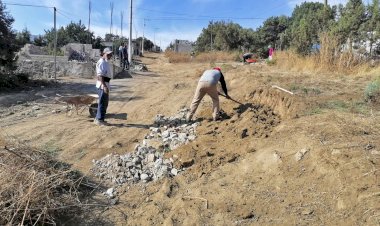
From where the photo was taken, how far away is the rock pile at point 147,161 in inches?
238

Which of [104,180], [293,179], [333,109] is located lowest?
[104,180]

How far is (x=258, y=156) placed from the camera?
18.8 ft

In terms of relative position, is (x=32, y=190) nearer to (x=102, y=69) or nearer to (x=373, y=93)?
(x=102, y=69)

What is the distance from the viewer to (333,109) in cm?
696

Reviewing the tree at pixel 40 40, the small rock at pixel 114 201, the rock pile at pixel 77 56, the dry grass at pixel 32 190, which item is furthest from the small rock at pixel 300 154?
the tree at pixel 40 40

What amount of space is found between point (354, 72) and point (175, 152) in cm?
731

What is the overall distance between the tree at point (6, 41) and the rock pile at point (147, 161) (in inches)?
336

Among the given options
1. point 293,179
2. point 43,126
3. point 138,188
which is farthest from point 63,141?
point 293,179

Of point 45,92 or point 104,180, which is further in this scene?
point 45,92

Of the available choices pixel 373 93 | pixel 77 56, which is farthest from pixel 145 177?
pixel 77 56

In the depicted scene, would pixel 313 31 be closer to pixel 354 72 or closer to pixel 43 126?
pixel 354 72

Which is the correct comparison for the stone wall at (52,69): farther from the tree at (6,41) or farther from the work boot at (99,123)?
the work boot at (99,123)

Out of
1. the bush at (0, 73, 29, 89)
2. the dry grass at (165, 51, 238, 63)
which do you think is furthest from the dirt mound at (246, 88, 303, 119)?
the dry grass at (165, 51, 238, 63)

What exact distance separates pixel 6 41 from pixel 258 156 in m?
11.4
